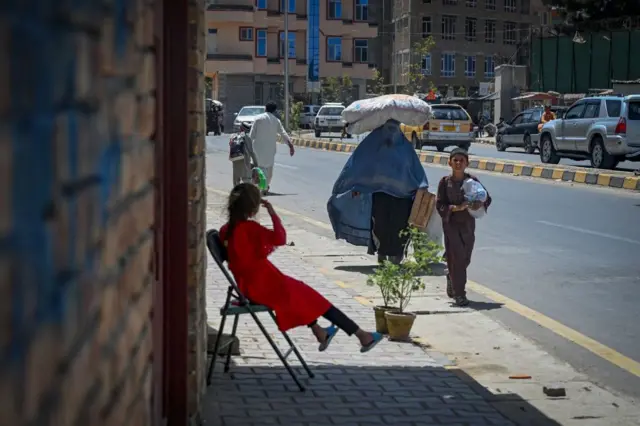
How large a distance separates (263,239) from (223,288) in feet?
11.7

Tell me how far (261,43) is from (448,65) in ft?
58.0

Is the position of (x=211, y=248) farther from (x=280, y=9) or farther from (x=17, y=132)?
(x=280, y=9)

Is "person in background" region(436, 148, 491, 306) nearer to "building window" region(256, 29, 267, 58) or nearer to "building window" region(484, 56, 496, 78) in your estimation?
"building window" region(256, 29, 267, 58)

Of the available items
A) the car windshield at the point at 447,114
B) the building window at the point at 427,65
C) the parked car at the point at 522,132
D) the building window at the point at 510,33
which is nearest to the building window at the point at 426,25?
the building window at the point at 427,65

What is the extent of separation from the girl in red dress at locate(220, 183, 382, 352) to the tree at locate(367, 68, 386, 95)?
68766 millimetres

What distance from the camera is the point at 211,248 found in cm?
630

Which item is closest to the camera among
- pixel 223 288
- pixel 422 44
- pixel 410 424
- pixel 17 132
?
pixel 17 132

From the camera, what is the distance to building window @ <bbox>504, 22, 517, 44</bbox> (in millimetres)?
90188

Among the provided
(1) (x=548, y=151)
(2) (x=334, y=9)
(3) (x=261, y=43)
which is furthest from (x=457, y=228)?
(2) (x=334, y=9)

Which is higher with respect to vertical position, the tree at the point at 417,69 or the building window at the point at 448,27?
the building window at the point at 448,27

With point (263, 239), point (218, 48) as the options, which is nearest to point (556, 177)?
point (263, 239)

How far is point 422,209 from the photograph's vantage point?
420 inches

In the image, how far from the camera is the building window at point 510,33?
90.2 m

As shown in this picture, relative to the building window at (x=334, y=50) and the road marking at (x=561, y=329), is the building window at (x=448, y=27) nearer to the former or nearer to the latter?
the building window at (x=334, y=50)
